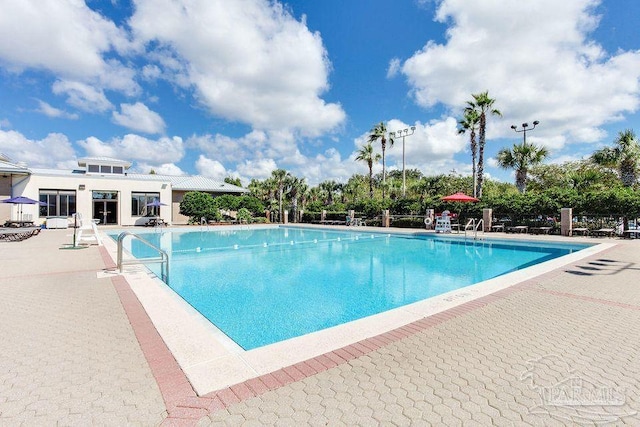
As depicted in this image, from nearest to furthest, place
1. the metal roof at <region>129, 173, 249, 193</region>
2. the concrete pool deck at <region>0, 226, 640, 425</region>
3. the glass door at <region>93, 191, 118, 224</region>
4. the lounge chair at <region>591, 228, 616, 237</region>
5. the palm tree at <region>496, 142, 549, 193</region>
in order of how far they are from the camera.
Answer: the concrete pool deck at <region>0, 226, 640, 425</region> < the lounge chair at <region>591, 228, 616, 237</region> < the palm tree at <region>496, 142, 549, 193</region> < the glass door at <region>93, 191, 118, 224</region> < the metal roof at <region>129, 173, 249, 193</region>

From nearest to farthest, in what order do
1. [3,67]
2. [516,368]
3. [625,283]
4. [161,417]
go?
[161,417]
[516,368]
[625,283]
[3,67]

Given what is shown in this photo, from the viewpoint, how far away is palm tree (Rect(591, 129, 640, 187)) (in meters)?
21.6

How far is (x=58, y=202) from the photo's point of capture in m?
25.6

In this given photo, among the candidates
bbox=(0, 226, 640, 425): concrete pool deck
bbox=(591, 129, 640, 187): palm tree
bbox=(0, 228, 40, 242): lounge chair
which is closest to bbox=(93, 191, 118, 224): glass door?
bbox=(0, 228, 40, 242): lounge chair

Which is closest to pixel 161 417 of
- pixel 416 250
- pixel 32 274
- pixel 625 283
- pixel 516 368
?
pixel 516 368

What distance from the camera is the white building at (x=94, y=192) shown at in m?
23.6

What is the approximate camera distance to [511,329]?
162 inches

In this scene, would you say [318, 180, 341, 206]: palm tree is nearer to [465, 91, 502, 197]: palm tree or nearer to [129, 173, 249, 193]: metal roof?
[129, 173, 249, 193]: metal roof

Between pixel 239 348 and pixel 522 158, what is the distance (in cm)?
2556

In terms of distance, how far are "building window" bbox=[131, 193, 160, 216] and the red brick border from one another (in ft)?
88.6

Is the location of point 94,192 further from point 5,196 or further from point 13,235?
point 13,235

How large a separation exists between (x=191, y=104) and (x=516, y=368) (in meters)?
30.6

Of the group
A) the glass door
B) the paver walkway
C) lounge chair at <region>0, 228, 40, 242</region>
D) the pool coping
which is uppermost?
the glass door

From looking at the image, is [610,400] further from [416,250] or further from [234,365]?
[416,250]
